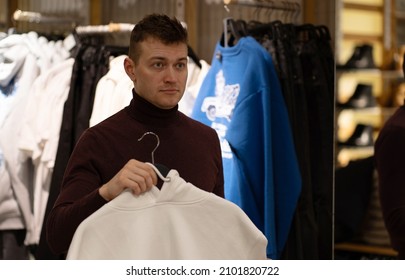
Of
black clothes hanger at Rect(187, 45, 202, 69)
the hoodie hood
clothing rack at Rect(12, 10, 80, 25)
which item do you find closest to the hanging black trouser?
the hoodie hood

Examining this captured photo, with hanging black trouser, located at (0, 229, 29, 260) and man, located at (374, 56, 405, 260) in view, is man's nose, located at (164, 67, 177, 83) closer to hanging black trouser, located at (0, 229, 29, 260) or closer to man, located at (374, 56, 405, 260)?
man, located at (374, 56, 405, 260)

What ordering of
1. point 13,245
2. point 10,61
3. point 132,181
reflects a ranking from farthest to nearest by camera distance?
point 13,245
point 10,61
point 132,181

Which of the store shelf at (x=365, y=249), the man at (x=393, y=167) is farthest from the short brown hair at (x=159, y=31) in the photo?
the store shelf at (x=365, y=249)

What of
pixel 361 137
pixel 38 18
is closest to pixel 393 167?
pixel 361 137

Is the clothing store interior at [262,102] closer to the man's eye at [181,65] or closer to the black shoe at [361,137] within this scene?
the black shoe at [361,137]

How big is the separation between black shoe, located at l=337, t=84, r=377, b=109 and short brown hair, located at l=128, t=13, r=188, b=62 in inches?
22.0

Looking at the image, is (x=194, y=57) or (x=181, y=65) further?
(x=194, y=57)

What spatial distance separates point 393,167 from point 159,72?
0.70 meters

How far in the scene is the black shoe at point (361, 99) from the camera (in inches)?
67.4

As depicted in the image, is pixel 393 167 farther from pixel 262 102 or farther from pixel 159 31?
pixel 159 31

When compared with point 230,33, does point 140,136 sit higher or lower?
lower

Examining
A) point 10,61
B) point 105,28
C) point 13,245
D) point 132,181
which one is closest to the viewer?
point 132,181

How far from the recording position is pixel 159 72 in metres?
1.33

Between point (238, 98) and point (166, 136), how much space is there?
0.45 m
